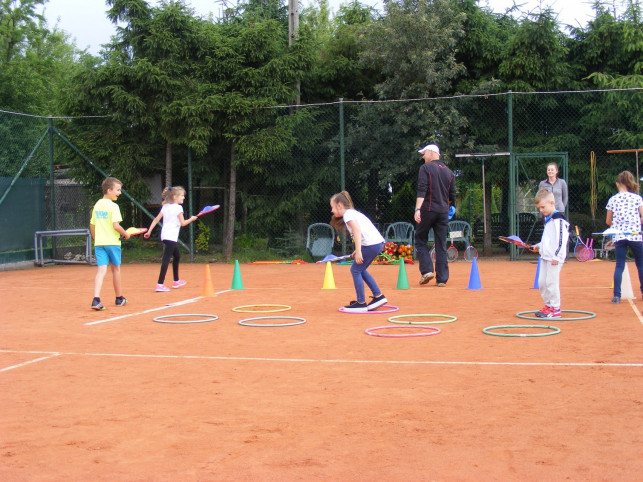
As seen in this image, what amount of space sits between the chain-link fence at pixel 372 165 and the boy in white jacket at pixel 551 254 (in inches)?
302

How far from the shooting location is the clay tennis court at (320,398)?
344cm

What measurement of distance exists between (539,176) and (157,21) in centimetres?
1004

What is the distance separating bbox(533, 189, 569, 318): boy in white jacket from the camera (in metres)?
7.36

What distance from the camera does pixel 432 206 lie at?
10578 millimetres

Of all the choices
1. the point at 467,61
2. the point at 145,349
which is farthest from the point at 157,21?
the point at 145,349

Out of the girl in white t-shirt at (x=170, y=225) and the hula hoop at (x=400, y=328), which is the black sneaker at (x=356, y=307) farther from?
the girl in white t-shirt at (x=170, y=225)

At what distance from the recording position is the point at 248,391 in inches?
190

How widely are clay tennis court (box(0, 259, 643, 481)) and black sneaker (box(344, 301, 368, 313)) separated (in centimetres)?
17

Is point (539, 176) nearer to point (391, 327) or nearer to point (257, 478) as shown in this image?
point (391, 327)

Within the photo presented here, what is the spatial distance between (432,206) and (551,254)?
11.0 ft

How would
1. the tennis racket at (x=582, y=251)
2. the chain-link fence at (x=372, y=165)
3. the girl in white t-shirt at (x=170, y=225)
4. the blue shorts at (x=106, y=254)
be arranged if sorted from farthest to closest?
the chain-link fence at (x=372, y=165) → the tennis racket at (x=582, y=251) → the girl in white t-shirt at (x=170, y=225) → the blue shorts at (x=106, y=254)

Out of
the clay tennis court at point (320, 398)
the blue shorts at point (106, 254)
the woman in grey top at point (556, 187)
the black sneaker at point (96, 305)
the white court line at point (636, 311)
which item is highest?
the woman in grey top at point (556, 187)

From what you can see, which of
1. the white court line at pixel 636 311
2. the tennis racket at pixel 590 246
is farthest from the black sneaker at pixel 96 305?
the tennis racket at pixel 590 246

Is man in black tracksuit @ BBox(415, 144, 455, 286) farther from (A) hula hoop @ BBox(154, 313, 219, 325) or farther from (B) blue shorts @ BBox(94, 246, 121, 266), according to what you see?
(B) blue shorts @ BBox(94, 246, 121, 266)
